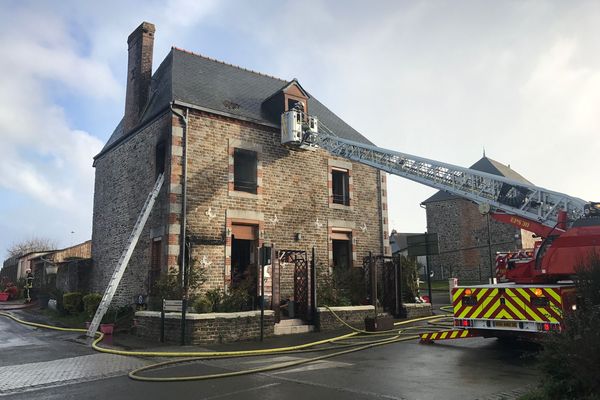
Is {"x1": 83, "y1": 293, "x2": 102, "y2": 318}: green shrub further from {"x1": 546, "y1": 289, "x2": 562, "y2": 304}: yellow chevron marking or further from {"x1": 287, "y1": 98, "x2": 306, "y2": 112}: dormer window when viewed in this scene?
{"x1": 546, "y1": 289, "x2": 562, "y2": 304}: yellow chevron marking

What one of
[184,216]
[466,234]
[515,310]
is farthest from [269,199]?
[466,234]

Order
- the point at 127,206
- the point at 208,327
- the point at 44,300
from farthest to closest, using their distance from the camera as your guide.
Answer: the point at 44,300 → the point at 127,206 → the point at 208,327

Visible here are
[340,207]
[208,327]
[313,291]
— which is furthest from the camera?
[340,207]

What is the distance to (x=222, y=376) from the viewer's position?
764cm

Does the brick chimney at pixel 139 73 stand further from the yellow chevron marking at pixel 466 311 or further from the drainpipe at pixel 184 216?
the yellow chevron marking at pixel 466 311

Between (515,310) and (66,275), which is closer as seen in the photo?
(515,310)

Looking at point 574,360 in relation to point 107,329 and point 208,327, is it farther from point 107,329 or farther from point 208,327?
point 107,329

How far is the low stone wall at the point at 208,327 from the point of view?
11203mm

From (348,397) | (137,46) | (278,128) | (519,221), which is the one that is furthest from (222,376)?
(137,46)

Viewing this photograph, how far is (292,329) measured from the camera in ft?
43.8

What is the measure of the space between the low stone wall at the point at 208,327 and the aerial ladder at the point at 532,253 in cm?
417

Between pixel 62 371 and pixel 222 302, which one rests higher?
pixel 222 302

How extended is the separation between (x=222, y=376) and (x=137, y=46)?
14643 millimetres

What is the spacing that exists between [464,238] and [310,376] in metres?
38.5
